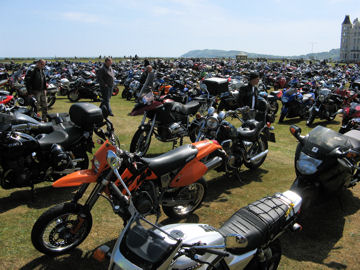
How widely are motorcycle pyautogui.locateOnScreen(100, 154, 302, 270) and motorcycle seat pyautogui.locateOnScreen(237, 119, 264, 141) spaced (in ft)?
7.54

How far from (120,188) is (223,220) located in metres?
1.66

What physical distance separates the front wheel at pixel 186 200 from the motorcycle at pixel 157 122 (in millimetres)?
2234

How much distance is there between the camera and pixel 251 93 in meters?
6.29

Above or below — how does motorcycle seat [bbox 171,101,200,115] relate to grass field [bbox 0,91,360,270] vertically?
above

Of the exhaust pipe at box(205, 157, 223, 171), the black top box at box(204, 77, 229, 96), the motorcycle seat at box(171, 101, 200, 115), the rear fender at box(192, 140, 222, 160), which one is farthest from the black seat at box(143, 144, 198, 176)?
the black top box at box(204, 77, 229, 96)

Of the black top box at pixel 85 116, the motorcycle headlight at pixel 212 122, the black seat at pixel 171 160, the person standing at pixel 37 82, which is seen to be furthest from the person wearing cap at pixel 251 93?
the person standing at pixel 37 82

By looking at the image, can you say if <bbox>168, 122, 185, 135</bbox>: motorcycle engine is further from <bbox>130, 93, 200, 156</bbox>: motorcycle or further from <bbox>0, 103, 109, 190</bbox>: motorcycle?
<bbox>0, 103, 109, 190</bbox>: motorcycle

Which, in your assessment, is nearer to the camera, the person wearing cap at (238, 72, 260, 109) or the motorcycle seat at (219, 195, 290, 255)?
the motorcycle seat at (219, 195, 290, 255)

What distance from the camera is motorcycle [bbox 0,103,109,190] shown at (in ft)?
13.1

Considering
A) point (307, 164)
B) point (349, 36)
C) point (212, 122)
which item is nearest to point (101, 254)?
point (307, 164)

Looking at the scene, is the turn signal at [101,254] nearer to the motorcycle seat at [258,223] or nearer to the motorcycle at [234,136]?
the motorcycle seat at [258,223]

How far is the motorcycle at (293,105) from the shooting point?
1036 cm

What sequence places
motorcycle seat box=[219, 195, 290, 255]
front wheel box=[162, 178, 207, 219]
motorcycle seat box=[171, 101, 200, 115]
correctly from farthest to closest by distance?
motorcycle seat box=[171, 101, 200, 115] < front wheel box=[162, 178, 207, 219] < motorcycle seat box=[219, 195, 290, 255]

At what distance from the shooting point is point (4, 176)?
12.9 feet
